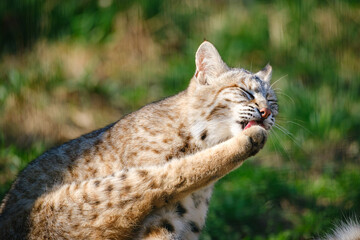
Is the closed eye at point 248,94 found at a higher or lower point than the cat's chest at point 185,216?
higher

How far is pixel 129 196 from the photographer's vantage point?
3.40 meters

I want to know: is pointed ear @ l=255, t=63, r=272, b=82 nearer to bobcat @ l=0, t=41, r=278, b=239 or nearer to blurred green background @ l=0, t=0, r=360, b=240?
bobcat @ l=0, t=41, r=278, b=239

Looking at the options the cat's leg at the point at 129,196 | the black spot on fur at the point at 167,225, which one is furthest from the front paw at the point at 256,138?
the black spot on fur at the point at 167,225

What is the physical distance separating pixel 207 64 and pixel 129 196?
4.71 ft

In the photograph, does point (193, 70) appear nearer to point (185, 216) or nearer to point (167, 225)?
point (185, 216)

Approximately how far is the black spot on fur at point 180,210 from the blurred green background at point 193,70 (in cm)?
139

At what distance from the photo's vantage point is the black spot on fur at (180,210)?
3654 mm

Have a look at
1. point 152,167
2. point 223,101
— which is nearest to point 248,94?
point 223,101

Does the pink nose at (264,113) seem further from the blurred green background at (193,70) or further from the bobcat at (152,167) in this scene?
the blurred green background at (193,70)

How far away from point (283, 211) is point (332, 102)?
2236mm

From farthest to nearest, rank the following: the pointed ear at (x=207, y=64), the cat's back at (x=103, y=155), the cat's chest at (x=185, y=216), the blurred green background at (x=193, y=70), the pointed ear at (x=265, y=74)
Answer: the blurred green background at (x=193, y=70)
the pointed ear at (x=265, y=74)
the pointed ear at (x=207, y=64)
the cat's back at (x=103, y=155)
the cat's chest at (x=185, y=216)

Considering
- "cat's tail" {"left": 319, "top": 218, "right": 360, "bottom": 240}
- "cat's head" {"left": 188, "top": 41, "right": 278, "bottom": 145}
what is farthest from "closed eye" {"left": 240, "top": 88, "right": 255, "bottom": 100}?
"cat's tail" {"left": 319, "top": 218, "right": 360, "bottom": 240}

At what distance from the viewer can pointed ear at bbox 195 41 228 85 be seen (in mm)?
4254

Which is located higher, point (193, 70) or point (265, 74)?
point (265, 74)
